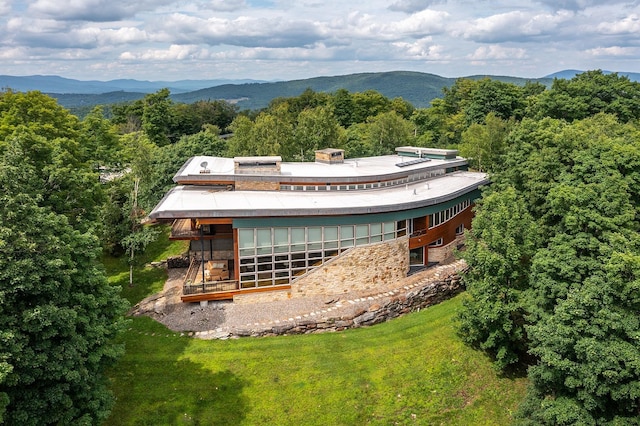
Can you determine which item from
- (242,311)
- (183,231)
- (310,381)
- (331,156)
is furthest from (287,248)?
(331,156)

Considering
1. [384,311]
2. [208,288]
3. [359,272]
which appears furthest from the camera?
[359,272]

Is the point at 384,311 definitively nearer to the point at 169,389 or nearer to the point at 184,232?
the point at 169,389

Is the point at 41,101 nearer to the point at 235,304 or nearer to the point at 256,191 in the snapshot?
the point at 256,191

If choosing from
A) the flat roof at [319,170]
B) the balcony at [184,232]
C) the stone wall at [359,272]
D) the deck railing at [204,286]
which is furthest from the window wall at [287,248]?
the flat roof at [319,170]

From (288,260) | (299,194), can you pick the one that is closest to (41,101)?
(299,194)

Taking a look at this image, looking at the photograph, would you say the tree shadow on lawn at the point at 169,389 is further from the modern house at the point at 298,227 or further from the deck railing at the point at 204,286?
the modern house at the point at 298,227

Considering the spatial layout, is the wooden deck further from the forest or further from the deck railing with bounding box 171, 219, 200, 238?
the forest
